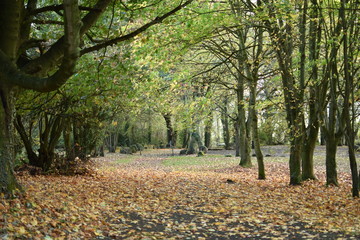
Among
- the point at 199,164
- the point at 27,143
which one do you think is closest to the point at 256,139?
the point at 27,143

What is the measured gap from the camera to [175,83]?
12.2 metres

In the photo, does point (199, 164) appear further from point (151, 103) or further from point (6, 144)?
point (6, 144)

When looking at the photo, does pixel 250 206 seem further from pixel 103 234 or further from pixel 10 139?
pixel 10 139

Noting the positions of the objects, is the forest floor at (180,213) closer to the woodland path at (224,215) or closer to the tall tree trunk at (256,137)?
the woodland path at (224,215)

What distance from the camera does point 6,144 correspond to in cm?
611

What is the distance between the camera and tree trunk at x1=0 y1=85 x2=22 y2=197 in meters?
5.98

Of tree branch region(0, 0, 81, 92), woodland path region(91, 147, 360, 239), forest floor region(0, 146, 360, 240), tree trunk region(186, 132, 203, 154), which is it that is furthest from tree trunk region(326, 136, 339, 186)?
tree trunk region(186, 132, 203, 154)

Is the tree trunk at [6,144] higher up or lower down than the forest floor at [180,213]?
higher up

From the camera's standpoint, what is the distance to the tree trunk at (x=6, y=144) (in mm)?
5980

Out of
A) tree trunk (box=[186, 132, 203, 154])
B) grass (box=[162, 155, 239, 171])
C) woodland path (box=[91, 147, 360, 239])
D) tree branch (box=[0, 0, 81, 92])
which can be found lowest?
grass (box=[162, 155, 239, 171])

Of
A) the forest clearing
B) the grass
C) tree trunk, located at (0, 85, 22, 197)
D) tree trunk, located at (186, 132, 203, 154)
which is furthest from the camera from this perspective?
tree trunk, located at (186, 132, 203, 154)

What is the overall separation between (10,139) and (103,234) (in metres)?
2.63

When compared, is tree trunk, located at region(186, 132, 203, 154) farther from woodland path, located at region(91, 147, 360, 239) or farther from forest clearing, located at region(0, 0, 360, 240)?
woodland path, located at region(91, 147, 360, 239)

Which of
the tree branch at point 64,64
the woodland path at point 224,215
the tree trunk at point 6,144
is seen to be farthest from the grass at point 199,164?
the tree branch at point 64,64
